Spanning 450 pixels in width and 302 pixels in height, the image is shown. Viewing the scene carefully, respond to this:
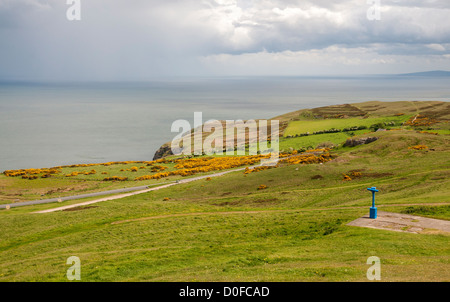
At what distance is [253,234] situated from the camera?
1124 inches

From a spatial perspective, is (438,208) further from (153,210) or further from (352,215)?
(153,210)

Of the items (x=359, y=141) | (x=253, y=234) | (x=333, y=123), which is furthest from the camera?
(x=333, y=123)

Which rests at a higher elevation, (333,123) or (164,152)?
(333,123)

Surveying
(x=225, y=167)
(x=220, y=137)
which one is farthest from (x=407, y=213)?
(x=220, y=137)

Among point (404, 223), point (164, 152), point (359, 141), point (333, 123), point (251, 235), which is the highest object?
point (333, 123)

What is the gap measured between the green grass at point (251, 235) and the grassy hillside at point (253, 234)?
95 millimetres

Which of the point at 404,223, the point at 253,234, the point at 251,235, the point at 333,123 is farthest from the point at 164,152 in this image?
the point at 404,223

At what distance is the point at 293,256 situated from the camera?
22062mm

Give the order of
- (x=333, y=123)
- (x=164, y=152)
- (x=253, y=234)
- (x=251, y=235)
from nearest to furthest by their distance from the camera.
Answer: (x=251, y=235) → (x=253, y=234) → (x=333, y=123) → (x=164, y=152)

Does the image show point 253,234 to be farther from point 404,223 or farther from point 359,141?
point 359,141

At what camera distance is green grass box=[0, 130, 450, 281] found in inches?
792

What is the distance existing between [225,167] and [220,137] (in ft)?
149

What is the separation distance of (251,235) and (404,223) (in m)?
10.5

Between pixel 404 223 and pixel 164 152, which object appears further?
pixel 164 152
